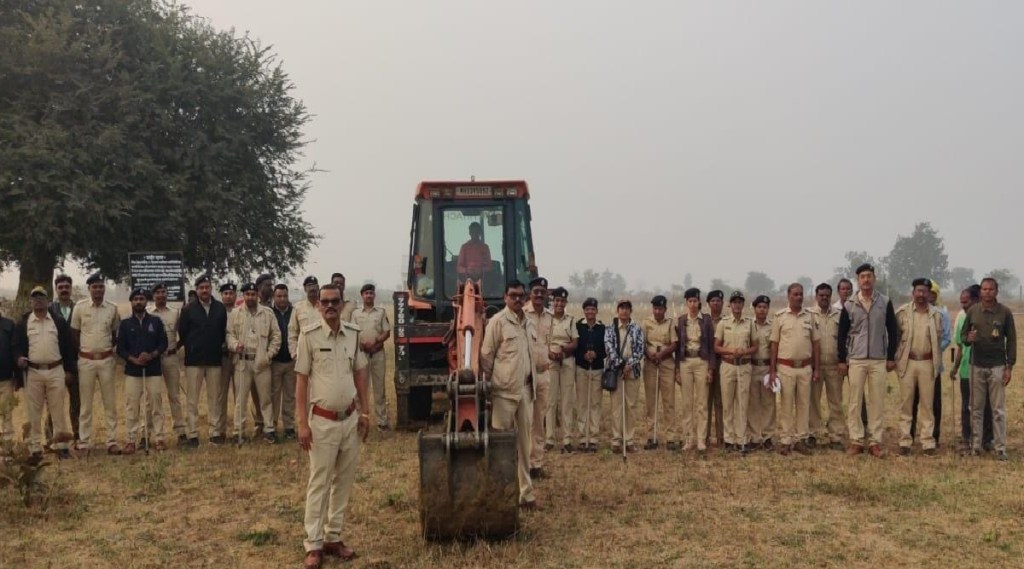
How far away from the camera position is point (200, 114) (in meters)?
17.0

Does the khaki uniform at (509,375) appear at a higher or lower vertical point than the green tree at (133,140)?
lower

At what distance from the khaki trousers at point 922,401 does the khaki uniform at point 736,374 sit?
1.65 metres

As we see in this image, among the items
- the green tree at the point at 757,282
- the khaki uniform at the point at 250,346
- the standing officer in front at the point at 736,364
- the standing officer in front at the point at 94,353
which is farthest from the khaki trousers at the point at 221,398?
the green tree at the point at 757,282

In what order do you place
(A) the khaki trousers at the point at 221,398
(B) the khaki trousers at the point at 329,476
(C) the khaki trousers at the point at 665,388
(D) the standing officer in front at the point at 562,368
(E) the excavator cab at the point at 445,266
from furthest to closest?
(E) the excavator cab at the point at 445,266, (A) the khaki trousers at the point at 221,398, (C) the khaki trousers at the point at 665,388, (D) the standing officer in front at the point at 562,368, (B) the khaki trousers at the point at 329,476

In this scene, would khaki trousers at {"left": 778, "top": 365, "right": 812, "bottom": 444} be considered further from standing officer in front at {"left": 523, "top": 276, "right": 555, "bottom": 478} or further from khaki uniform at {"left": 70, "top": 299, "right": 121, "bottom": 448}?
khaki uniform at {"left": 70, "top": 299, "right": 121, "bottom": 448}

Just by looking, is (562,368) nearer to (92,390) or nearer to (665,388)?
(665,388)

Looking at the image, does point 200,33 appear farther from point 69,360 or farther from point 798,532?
point 798,532

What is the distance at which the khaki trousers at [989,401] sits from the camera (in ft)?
26.2

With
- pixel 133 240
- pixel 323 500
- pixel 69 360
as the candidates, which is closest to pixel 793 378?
pixel 323 500

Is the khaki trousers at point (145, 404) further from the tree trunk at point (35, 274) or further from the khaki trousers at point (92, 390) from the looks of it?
the tree trunk at point (35, 274)

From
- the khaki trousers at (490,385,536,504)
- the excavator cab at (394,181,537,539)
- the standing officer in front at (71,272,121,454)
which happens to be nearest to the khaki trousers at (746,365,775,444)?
the excavator cab at (394,181,537,539)

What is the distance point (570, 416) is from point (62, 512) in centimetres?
503

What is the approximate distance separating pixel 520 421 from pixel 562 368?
2.48 metres

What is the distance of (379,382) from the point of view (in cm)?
973
